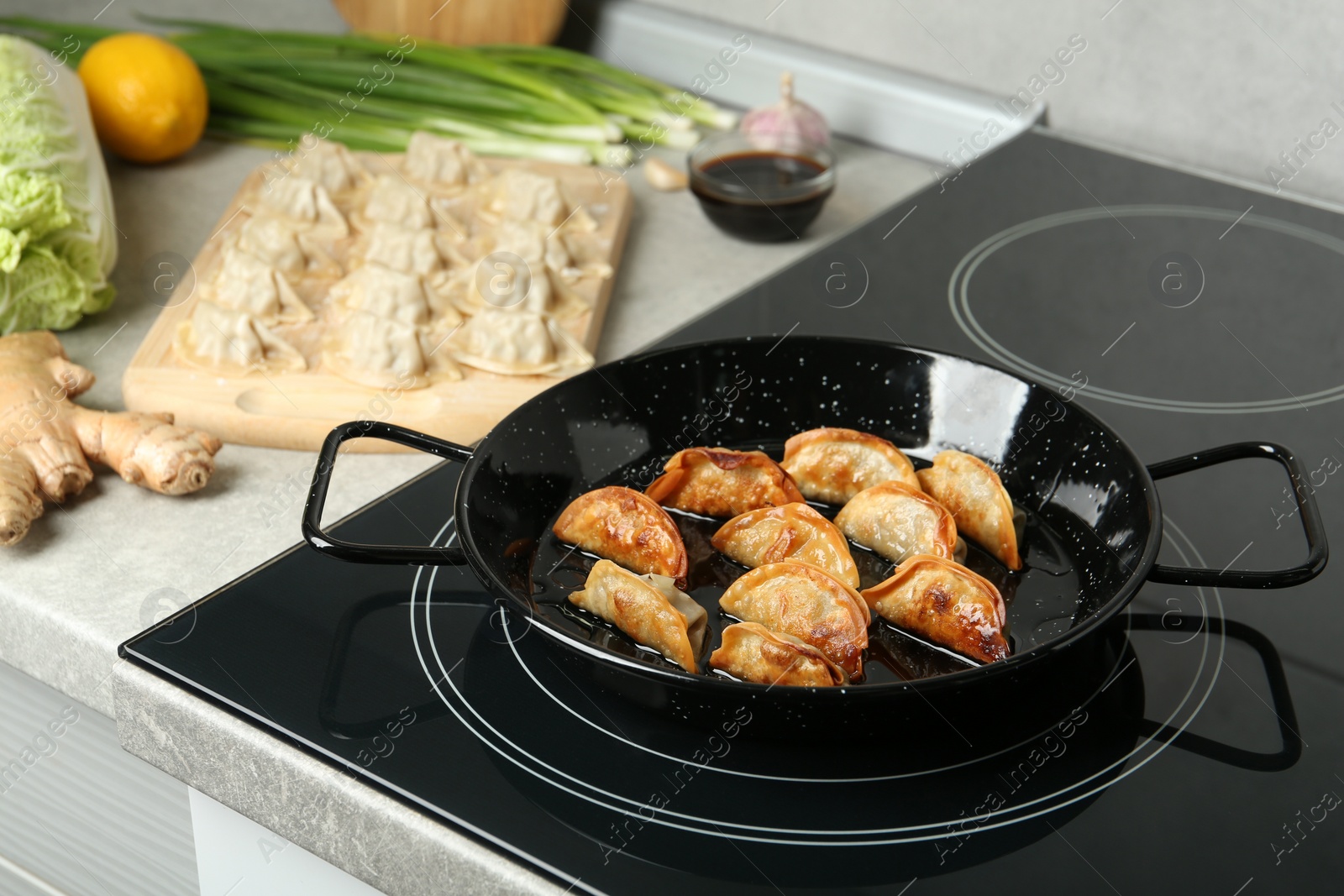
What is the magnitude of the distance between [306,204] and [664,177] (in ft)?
1.67

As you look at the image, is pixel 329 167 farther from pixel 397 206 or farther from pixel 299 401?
pixel 299 401

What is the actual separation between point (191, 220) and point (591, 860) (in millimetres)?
1243

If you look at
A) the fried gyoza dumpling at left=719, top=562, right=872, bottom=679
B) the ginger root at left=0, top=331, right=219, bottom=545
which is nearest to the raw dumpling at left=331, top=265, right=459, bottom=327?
the ginger root at left=0, top=331, right=219, bottom=545

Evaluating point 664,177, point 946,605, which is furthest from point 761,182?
point 946,605

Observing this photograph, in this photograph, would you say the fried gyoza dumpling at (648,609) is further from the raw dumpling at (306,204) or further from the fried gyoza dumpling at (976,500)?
the raw dumpling at (306,204)

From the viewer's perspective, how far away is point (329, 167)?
1.60m

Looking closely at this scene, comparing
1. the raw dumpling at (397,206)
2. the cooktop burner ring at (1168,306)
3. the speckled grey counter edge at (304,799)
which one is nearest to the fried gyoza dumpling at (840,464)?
the cooktop burner ring at (1168,306)

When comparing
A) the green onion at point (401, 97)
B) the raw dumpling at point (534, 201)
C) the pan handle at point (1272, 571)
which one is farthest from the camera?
the green onion at point (401, 97)

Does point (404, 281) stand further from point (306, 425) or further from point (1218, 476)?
point (1218, 476)

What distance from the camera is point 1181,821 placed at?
2.47 ft

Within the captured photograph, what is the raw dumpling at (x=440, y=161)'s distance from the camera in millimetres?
1628

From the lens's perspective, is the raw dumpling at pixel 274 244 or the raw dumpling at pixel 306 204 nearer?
the raw dumpling at pixel 274 244

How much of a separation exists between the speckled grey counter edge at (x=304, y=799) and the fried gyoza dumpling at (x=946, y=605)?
0.31 m

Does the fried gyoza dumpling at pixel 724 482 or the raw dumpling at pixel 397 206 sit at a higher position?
the fried gyoza dumpling at pixel 724 482
